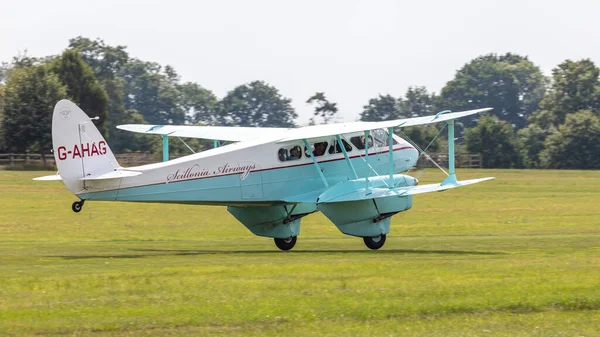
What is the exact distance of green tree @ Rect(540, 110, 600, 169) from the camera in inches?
3814

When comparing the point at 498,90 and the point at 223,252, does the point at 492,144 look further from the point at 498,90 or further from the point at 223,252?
the point at 498,90

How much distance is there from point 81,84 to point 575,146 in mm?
43408

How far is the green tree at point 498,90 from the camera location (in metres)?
170

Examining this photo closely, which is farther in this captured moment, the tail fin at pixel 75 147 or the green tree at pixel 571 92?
the green tree at pixel 571 92

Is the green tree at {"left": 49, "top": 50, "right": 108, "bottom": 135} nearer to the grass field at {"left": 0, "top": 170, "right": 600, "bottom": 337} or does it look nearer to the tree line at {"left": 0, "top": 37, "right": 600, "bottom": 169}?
the tree line at {"left": 0, "top": 37, "right": 600, "bottom": 169}

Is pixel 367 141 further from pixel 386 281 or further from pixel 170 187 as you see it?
pixel 386 281

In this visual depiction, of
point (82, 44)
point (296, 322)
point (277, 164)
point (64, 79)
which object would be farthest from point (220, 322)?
point (82, 44)

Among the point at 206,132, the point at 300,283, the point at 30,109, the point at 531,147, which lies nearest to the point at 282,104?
the point at 531,147

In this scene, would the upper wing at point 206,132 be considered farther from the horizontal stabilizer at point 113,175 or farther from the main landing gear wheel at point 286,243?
the horizontal stabilizer at point 113,175

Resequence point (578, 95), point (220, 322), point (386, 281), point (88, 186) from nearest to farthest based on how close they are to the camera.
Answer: point (220, 322) → point (386, 281) → point (88, 186) → point (578, 95)

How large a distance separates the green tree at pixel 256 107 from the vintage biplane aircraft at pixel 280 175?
13334 cm

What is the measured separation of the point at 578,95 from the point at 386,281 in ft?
343

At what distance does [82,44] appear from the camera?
5856 inches

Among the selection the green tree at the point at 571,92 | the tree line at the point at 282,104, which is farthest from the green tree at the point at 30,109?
the green tree at the point at 571,92
